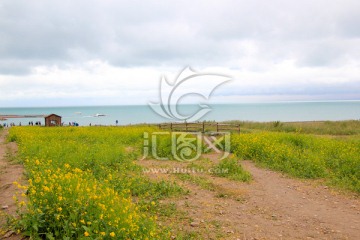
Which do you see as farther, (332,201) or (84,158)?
(84,158)

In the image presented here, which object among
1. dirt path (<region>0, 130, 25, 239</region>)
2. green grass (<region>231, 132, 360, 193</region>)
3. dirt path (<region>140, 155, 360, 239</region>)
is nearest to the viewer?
dirt path (<region>0, 130, 25, 239</region>)

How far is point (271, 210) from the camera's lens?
7.00 metres

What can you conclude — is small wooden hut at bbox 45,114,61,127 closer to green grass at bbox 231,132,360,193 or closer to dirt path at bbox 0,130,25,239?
dirt path at bbox 0,130,25,239

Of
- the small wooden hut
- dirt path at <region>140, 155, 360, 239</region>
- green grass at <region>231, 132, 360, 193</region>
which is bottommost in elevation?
dirt path at <region>140, 155, 360, 239</region>

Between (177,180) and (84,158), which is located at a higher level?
(84,158)

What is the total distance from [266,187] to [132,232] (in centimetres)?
580

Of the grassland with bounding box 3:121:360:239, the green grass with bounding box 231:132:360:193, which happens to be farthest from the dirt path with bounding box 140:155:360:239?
the green grass with bounding box 231:132:360:193

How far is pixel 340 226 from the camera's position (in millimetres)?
6113

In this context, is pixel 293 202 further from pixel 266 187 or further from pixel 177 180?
pixel 177 180

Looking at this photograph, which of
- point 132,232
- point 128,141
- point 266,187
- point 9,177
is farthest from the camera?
point 128,141

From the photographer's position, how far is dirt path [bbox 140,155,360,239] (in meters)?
5.73

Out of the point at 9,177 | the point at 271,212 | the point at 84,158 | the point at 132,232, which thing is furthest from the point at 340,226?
the point at 9,177

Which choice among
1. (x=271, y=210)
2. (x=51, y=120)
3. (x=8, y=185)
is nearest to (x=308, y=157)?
(x=271, y=210)

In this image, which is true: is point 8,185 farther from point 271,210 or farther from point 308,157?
Answer: point 308,157
